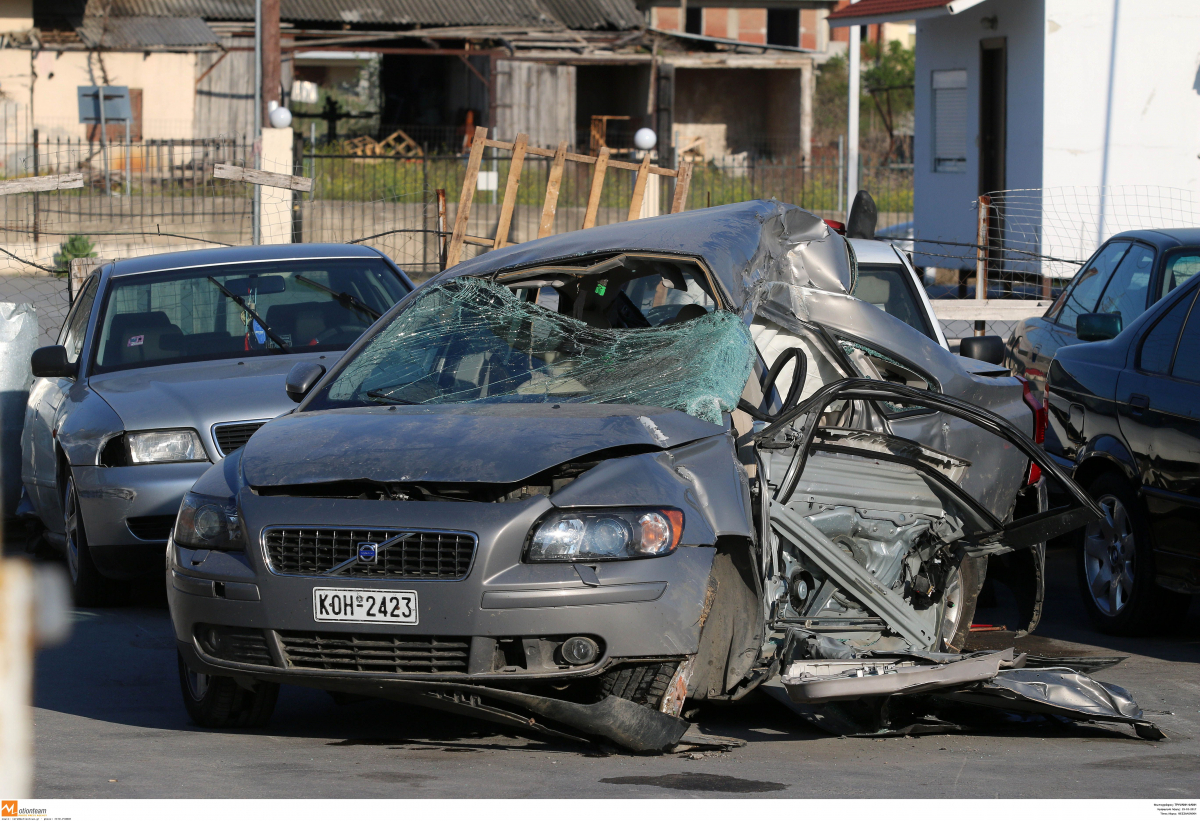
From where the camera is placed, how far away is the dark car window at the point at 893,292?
870cm

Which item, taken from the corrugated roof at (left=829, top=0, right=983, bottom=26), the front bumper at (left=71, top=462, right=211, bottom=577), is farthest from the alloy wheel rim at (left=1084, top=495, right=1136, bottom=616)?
the corrugated roof at (left=829, top=0, right=983, bottom=26)

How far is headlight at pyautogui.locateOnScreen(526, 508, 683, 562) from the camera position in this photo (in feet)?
14.4

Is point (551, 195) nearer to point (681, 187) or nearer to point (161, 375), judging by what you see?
point (681, 187)

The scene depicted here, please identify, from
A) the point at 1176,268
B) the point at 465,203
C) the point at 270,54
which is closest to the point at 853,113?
the point at 465,203

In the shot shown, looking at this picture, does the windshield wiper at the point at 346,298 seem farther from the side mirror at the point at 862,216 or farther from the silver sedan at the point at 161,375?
the side mirror at the point at 862,216

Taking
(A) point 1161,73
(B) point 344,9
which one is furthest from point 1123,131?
(B) point 344,9

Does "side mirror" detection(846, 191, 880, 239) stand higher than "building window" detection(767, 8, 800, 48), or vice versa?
"building window" detection(767, 8, 800, 48)

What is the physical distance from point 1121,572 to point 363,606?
13.1 ft

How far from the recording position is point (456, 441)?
182 inches

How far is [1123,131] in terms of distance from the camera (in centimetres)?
1853

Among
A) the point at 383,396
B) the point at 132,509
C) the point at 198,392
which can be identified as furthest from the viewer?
the point at 198,392

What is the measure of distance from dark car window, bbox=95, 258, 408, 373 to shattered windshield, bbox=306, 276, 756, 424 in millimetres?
2556

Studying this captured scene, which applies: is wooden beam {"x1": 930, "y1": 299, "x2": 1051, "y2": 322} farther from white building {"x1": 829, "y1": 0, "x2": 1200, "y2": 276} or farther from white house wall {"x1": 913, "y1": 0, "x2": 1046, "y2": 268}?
white building {"x1": 829, "y1": 0, "x2": 1200, "y2": 276}

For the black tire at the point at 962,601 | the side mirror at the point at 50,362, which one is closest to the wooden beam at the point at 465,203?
the side mirror at the point at 50,362
